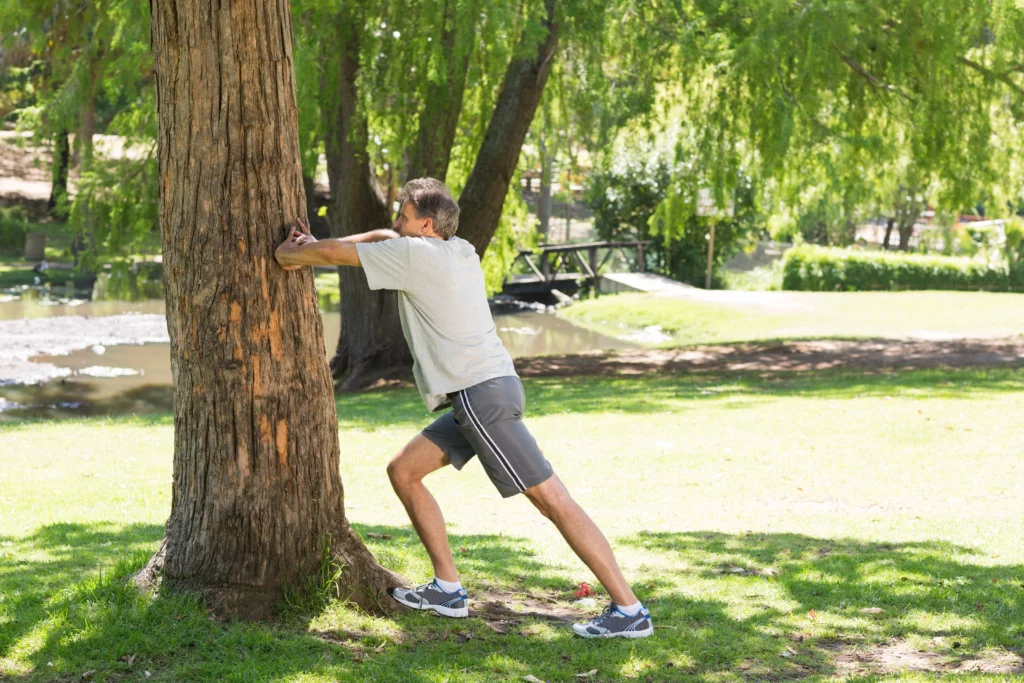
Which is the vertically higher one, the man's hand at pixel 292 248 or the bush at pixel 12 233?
the bush at pixel 12 233

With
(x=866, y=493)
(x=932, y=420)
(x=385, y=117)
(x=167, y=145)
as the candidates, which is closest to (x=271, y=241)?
(x=167, y=145)

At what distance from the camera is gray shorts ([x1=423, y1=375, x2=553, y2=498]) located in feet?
14.6

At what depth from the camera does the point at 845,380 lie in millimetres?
15344

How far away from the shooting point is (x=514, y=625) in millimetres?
4898

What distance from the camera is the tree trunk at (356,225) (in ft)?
50.0

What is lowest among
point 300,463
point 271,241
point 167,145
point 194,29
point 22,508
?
point 22,508

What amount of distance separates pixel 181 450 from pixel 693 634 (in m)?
2.32

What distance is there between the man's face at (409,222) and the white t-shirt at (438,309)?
0.10 metres

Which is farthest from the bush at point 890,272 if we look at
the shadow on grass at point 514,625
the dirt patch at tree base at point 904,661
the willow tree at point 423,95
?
the dirt patch at tree base at point 904,661

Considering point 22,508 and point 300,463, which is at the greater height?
point 300,463

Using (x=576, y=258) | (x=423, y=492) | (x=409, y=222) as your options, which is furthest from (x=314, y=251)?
(x=576, y=258)

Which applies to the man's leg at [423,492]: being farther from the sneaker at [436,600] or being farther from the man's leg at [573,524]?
the man's leg at [573,524]

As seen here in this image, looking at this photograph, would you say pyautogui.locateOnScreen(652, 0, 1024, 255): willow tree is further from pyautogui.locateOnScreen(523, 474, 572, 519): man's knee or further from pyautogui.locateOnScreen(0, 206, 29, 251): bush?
pyautogui.locateOnScreen(0, 206, 29, 251): bush

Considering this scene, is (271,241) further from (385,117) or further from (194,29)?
(385,117)
